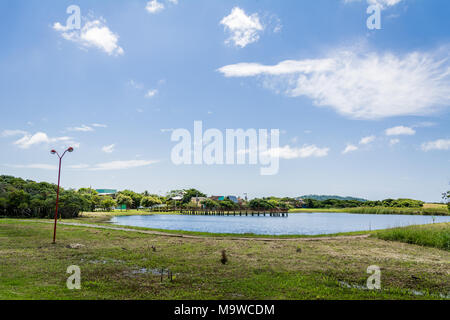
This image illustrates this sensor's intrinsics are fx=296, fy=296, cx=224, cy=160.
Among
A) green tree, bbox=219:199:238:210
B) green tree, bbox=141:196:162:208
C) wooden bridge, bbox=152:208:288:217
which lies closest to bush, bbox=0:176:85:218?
wooden bridge, bbox=152:208:288:217

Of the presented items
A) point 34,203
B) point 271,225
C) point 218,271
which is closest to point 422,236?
point 218,271

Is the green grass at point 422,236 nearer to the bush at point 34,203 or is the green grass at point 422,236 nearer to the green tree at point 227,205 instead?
the bush at point 34,203

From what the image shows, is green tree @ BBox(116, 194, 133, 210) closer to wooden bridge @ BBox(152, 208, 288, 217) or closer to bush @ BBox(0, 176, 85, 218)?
wooden bridge @ BBox(152, 208, 288, 217)

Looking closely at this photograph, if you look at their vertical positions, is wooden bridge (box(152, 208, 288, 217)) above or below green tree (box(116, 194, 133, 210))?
below

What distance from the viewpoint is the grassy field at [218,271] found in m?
10.3

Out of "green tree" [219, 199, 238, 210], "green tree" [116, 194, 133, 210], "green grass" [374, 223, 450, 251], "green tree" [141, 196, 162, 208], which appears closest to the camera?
"green grass" [374, 223, 450, 251]

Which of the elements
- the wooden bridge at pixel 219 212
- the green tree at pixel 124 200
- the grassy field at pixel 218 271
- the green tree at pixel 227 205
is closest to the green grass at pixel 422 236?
the grassy field at pixel 218 271

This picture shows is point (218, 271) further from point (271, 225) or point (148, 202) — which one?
point (148, 202)

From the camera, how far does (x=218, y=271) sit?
44.8 feet

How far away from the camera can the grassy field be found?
1029 centimetres

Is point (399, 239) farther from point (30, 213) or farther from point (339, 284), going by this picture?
point (30, 213)

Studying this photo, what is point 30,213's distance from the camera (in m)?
56.2
